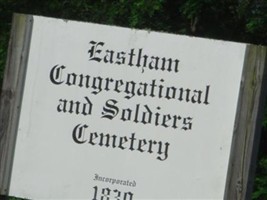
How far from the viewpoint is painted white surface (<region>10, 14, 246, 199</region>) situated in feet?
13.1

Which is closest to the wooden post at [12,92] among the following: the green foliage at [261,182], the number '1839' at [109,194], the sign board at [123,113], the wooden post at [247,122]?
the sign board at [123,113]

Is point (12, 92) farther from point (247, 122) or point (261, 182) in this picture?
point (261, 182)

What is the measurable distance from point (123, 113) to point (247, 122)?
2.09ft

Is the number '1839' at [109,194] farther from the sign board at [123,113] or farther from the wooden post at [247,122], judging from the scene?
the wooden post at [247,122]

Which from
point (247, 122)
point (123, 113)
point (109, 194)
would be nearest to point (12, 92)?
point (123, 113)

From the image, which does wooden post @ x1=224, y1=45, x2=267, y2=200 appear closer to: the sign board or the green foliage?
the sign board

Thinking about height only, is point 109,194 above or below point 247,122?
below

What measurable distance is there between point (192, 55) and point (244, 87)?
1.03 feet

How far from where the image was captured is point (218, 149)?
13.0ft

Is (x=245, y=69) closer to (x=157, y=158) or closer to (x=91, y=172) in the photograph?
(x=157, y=158)

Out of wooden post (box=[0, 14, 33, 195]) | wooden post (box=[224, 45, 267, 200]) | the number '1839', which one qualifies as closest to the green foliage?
wooden post (box=[224, 45, 267, 200])

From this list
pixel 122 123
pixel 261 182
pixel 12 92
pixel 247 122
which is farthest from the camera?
pixel 261 182

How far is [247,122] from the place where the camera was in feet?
13.1

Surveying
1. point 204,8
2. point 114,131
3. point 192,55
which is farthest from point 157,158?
point 204,8
